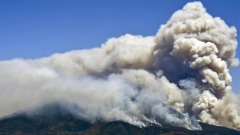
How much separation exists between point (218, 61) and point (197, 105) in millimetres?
27202

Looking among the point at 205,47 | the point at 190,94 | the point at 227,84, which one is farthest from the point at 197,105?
the point at 205,47

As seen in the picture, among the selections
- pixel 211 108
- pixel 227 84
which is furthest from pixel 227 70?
pixel 211 108

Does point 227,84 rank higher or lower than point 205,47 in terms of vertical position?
lower

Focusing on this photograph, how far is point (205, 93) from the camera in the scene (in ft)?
608

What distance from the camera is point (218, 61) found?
183 metres

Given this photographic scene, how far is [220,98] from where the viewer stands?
192750 mm

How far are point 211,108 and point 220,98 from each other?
6.56m

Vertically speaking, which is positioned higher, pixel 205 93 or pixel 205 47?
pixel 205 47

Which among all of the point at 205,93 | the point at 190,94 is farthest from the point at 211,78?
the point at 190,94

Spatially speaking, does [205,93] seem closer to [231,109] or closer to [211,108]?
[211,108]

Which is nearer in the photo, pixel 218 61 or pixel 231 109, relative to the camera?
pixel 218 61

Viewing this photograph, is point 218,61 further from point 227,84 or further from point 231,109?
point 231,109

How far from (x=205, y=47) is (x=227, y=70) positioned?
1544cm

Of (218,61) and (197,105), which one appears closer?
(218,61)
